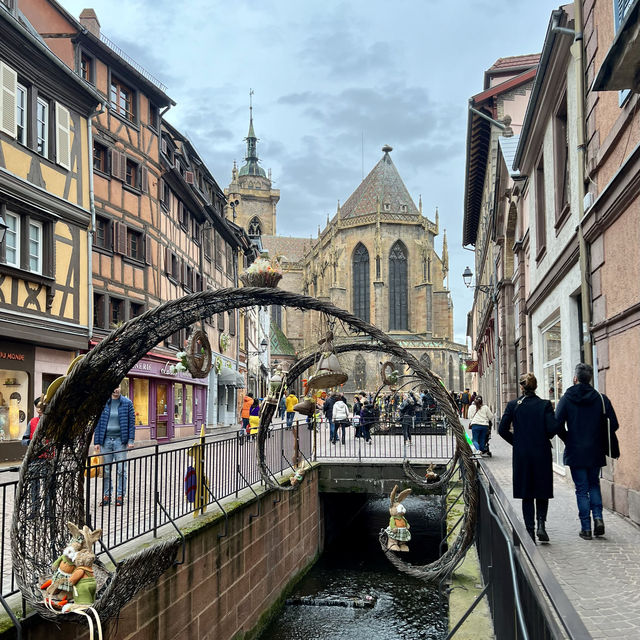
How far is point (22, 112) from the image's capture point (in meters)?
16.4

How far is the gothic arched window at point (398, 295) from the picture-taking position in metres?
75.9

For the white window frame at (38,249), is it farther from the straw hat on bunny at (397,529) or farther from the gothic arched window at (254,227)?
the gothic arched window at (254,227)

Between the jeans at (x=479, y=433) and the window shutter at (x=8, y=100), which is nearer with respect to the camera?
the window shutter at (x=8, y=100)

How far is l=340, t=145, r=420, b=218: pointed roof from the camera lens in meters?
79.8

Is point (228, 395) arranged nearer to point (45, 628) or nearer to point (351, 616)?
point (351, 616)

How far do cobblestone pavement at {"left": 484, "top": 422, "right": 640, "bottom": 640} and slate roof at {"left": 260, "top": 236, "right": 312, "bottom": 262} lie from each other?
296ft

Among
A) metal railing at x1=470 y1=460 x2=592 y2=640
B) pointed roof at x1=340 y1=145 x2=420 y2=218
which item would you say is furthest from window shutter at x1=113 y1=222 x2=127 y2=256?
pointed roof at x1=340 y1=145 x2=420 y2=218

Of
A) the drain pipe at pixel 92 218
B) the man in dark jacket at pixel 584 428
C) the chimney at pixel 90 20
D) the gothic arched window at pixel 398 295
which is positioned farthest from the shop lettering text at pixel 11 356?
the gothic arched window at pixel 398 295

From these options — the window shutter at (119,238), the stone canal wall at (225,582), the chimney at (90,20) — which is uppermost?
the chimney at (90,20)

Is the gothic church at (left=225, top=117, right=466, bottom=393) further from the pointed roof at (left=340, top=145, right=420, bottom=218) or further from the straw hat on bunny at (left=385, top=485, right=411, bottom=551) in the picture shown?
the straw hat on bunny at (left=385, top=485, right=411, bottom=551)

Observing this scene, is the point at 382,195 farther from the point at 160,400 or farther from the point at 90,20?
the point at 160,400

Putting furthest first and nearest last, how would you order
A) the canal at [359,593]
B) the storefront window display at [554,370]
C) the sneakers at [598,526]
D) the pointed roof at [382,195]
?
1. the pointed roof at [382,195]
2. the storefront window display at [554,370]
3. the canal at [359,593]
4. the sneakers at [598,526]

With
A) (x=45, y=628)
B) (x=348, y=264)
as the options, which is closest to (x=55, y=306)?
(x=45, y=628)

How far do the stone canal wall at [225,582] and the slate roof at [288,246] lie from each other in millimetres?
85612
